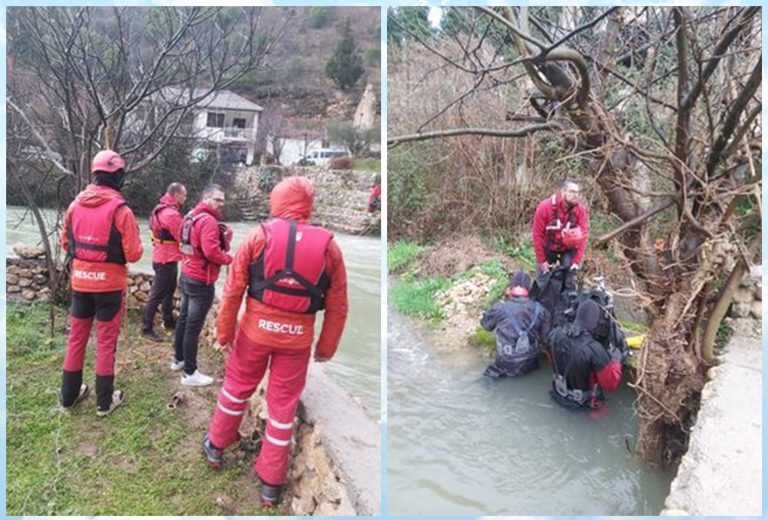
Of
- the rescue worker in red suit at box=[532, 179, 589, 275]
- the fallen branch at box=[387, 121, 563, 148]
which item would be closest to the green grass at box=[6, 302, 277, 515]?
the fallen branch at box=[387, 121, 563, 148]

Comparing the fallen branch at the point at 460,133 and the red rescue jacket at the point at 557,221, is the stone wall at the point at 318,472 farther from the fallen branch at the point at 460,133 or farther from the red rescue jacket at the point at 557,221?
the red rescue jacket at the point at 557,221

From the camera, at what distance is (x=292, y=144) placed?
1638cm

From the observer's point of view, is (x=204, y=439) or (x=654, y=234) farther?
(x=654, y=234)

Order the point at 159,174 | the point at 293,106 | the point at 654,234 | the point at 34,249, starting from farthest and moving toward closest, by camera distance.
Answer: the point at 293,106, the point at 159,174, the point at 34,249, the point at 654,234

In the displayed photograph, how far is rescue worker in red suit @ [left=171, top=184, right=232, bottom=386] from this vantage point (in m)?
2.73

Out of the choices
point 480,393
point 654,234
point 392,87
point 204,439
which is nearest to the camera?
point 204,439

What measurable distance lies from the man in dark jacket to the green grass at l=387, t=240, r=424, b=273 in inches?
87.0

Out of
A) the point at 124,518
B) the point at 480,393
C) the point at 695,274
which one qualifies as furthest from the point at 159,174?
the point at 695,274

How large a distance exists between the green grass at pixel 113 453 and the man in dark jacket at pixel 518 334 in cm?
167

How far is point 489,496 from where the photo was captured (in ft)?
8.20

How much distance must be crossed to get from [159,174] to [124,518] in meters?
6.12

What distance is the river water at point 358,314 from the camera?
3414mm

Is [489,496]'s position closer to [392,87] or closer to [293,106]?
[392,87]

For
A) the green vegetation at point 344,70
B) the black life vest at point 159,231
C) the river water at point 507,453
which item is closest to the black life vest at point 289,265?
the river water at point 507,453
